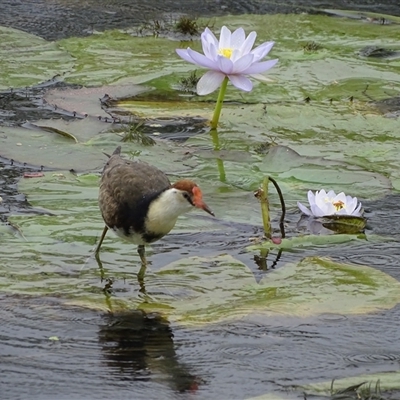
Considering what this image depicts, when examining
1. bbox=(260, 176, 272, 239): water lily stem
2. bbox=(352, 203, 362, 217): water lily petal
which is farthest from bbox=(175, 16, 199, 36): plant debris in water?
bbox=(260, 176, 272, 239): water lily stem

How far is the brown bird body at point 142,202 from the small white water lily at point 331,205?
91 cm

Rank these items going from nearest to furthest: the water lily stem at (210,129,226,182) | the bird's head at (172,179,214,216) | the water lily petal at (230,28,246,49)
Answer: the bird's head at (172,179,214,216) < the water lily stem at (210,129,226,182) < the water lily petal at (230,28,246,49)

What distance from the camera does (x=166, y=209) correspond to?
4.65m

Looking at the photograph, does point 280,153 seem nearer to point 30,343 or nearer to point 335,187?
point 335,187

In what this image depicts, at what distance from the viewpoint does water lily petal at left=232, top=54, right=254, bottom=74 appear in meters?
6.38

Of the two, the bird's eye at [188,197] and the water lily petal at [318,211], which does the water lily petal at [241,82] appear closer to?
the water lily petal at [318,211]

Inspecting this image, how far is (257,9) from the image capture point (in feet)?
33.7

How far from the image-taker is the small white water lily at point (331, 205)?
5.45 m

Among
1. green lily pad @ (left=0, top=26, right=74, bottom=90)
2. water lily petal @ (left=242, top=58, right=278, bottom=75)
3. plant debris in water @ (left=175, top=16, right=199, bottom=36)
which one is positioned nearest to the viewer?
water lily petal @ (left=242, top=58, right=278, bottom=75)

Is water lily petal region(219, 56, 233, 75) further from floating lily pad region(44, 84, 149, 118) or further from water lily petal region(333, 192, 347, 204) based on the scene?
water lily petal region(333, 192, 347, 204)

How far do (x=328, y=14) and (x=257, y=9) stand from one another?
71 centimetres

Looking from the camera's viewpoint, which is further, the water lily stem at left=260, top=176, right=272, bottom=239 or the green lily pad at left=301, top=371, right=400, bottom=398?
the water lily stem at left=260, top=176, right=272, bottom=239

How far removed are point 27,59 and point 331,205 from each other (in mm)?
3437

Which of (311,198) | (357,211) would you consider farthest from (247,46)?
(357,211)
